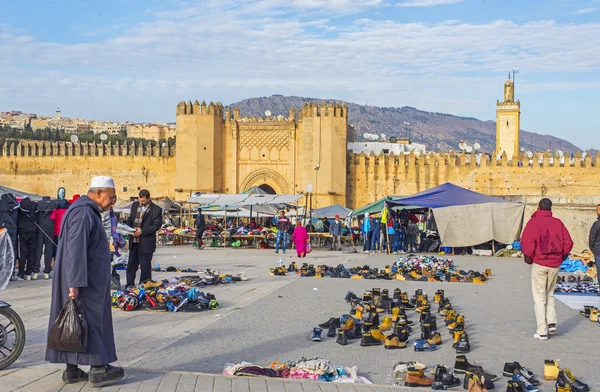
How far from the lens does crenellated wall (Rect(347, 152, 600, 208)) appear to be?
35.1m

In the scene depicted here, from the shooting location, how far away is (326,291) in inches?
438

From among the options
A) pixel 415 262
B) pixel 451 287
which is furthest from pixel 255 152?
pixel 451 287

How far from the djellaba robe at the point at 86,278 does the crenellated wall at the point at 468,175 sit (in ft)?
103

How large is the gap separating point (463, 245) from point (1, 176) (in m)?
30.2

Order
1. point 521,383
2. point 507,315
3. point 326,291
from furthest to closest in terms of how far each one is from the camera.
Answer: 1. point 326,291
2. point 507,315
3. point 521,383

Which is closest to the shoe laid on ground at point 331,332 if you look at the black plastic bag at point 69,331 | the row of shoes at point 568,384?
the row of shoes at point 568,384

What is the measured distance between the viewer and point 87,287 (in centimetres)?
494

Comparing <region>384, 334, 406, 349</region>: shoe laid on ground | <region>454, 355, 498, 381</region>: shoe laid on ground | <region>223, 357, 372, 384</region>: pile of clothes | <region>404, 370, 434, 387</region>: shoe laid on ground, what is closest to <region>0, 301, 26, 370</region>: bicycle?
<region>223, 357, 372, 384</region>: pile of clothes

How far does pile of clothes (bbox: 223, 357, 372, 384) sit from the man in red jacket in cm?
297

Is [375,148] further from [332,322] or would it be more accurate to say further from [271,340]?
[271,340]

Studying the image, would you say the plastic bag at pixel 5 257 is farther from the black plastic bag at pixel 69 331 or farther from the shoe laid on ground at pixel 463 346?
the shoe laid on ground at pixel 463 346

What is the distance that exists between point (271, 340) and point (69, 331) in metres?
2.75

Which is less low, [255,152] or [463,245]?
[255,152]

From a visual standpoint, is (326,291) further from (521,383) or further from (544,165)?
(544,165)
